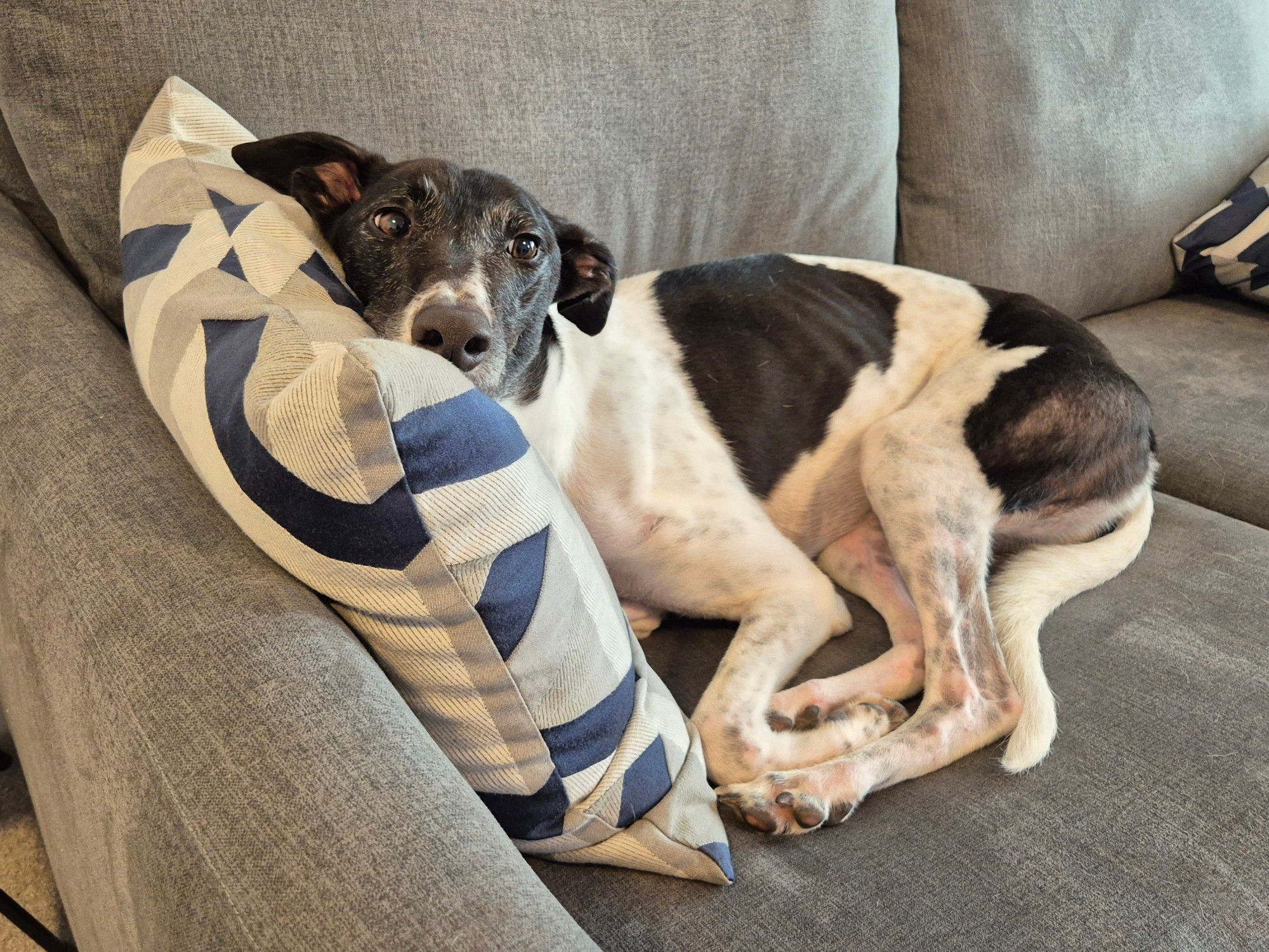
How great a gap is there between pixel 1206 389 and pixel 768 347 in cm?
124

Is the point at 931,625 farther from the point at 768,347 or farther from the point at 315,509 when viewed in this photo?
the point at 315,509

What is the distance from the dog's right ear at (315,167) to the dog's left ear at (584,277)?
309 mm

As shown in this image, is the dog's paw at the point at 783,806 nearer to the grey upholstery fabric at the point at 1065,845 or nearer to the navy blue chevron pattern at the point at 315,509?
the grey upholstery fabric at the point at 1065,845

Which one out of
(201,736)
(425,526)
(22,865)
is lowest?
(22,865)

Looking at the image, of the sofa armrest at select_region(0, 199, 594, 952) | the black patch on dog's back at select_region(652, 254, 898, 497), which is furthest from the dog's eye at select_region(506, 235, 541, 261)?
the sofa armrest at select_region(0, 199, 594, 952)

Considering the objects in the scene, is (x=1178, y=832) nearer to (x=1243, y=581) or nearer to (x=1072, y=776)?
(x=1072, y=776)

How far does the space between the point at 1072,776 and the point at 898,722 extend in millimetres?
263

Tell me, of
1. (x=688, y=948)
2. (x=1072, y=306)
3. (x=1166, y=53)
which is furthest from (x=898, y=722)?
(x=1166, y=53)

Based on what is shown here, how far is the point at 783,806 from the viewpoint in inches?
47.6

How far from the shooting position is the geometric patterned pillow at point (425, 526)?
81cm

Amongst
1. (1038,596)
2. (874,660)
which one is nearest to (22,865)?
(874,660)

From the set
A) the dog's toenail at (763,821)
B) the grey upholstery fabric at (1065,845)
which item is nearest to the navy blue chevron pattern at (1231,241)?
the grey upholstery fabric at (1065,845)

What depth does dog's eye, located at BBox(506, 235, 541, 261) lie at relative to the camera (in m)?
1.44

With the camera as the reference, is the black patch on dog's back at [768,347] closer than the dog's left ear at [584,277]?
No
